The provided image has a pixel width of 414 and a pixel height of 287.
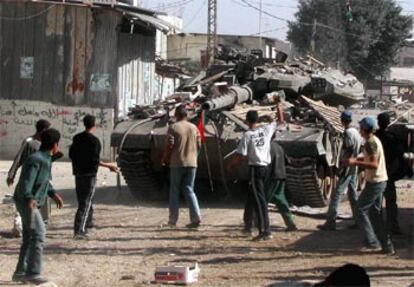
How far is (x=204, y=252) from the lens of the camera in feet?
34.9

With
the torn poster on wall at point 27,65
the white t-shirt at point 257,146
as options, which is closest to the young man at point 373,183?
the white t-shirt at point 257,146

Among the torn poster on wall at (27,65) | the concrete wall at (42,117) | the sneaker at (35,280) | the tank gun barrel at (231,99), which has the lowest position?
the sneaker at (35,280)

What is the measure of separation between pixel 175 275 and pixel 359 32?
48.4 metres

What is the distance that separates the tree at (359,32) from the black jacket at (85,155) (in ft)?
145

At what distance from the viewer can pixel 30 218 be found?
8.59 m

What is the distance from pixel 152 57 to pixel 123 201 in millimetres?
10662

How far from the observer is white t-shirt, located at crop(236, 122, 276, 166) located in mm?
11617

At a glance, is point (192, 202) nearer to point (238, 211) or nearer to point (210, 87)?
point (238, 211)

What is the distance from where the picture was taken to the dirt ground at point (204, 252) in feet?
30.0

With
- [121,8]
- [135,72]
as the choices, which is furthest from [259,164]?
[135,72]

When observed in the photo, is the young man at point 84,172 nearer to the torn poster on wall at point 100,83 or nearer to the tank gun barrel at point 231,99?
the tank gun barrel at point 231,99

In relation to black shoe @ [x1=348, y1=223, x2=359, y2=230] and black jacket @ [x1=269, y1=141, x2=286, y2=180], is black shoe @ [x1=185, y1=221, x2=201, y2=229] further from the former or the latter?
black shoe @ [x1=348, y1=223, x2=359, y2=230]

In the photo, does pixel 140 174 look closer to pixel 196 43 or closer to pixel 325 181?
pixel 325 181

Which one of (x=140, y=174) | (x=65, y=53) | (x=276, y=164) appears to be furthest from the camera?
(x=65, y=53)
